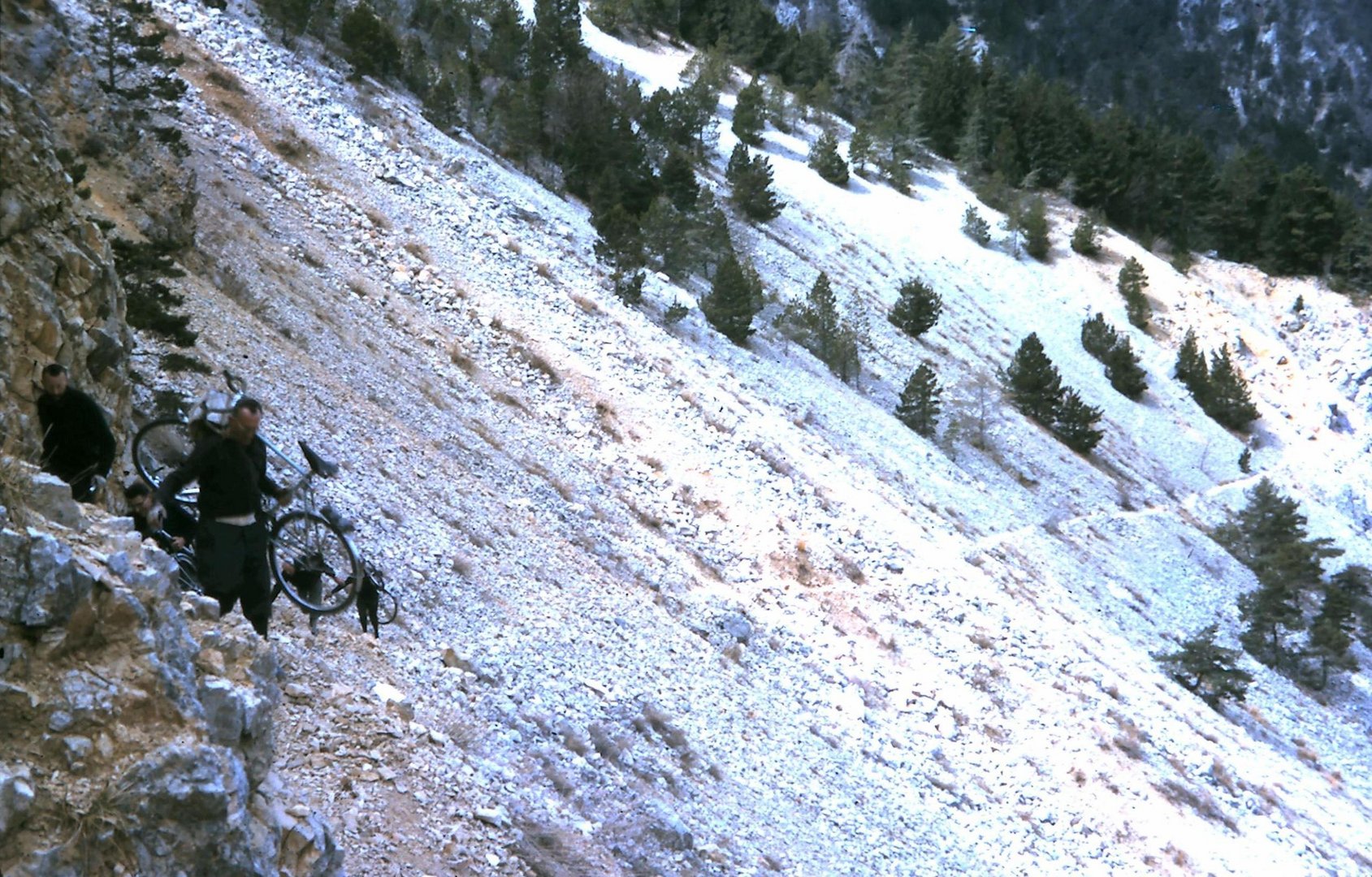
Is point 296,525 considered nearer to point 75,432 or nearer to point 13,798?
point 75,432

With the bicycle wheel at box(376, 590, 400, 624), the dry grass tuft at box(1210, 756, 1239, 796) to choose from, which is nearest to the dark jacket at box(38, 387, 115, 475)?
the bicycle wheel at box(376, 590, 400, 624)

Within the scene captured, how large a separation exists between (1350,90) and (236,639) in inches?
5211

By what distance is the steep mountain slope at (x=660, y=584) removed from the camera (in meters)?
9.05

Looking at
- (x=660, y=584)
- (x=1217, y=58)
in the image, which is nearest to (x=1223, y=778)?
(x=660, y=584)

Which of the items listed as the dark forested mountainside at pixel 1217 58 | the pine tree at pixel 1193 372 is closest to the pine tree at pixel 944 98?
the pine tree at pixel 1193 372

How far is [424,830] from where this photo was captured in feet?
22.4

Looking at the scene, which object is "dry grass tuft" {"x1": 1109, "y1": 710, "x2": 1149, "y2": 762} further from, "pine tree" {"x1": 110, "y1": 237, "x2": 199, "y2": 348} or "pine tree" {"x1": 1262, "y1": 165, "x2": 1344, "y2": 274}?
"pine tree" {"x1": 1262, "y1": 165, "x2": 1344, "y2": 274}

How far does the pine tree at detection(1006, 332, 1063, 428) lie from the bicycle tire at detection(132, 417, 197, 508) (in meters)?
30.2

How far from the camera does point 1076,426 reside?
34.4m

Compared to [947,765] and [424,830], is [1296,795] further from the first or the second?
[424,830]

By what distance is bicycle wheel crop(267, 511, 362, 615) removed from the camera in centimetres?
685

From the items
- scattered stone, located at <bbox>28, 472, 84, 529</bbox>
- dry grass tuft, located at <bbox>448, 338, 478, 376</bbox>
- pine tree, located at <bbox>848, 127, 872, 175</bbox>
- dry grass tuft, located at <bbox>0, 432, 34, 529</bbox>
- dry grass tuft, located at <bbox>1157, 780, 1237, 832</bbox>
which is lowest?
dry grass tuft, located at <bbox>1157, 780, 1237, 832</bbox>

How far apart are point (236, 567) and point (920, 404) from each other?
25341 mm

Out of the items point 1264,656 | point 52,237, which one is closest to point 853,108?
point 1264,656
